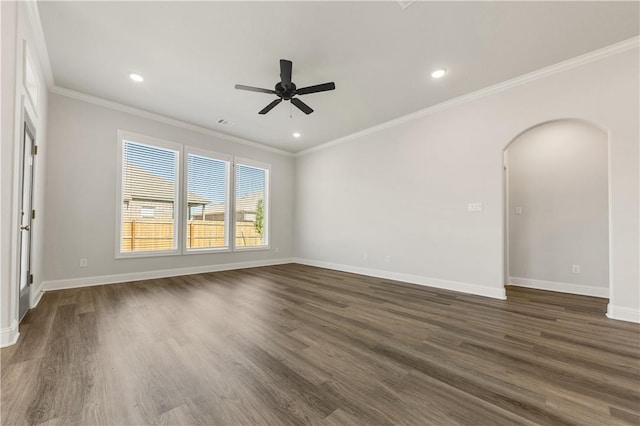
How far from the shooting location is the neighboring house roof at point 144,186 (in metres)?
4.54

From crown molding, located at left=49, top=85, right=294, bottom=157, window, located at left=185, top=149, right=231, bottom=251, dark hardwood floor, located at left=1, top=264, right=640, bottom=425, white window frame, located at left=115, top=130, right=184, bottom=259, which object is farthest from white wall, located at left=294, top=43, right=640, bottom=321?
white window frame, located at left=115, top=130, right=184, bottom=259

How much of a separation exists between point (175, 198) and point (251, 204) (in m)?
1.75

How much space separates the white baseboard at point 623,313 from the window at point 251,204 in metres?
5.93

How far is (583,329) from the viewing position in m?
2.51

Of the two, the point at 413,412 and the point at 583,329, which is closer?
the point at 413,412

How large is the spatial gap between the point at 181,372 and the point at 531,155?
19.2 feet

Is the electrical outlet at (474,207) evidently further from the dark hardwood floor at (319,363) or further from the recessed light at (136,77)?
the recessed light at (136,77)

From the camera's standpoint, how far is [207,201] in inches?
216

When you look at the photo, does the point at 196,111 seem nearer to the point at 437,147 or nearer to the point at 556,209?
the point at 437,147

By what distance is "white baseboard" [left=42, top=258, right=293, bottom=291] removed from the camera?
3827 millimetres

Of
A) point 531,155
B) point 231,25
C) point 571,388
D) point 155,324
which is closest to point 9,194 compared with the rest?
point 155,324

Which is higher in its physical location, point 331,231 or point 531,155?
point 531,155

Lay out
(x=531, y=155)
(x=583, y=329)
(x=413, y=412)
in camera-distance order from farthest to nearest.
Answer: (x=531, y=155), (x=583, y=329), (x=413, y=412)

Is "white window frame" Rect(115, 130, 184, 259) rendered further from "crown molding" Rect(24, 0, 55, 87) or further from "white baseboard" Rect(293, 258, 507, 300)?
"white baseboard" Rect(293, 258, 507, 300)
